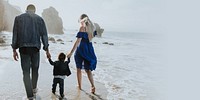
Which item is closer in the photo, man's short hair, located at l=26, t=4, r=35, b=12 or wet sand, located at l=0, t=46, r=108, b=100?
man's short hair, located at l=26, t=4, r=35, b=12

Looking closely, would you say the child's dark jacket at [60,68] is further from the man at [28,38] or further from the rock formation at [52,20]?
the rock formation at [52,20]

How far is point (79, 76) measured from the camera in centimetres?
616

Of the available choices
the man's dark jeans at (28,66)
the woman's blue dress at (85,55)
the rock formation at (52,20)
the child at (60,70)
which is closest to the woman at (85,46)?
the woman's blue dress at (85,55)

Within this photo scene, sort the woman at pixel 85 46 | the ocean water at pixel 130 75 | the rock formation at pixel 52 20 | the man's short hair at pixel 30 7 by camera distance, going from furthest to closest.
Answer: the rock formation at pixel 52 20 → the ocean water at pixel 130 75 → the woman at pixel 85 46 → the man's short hair at pixel 30 7

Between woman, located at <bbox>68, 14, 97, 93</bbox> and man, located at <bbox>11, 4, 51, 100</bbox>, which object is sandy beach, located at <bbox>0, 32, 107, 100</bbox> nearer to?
woman, located at <bbox>68, 14, 97, 93</bbox>

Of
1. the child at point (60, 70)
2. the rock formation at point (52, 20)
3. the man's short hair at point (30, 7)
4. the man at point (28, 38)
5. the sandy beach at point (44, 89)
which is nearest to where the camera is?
the man at point (28, 38)

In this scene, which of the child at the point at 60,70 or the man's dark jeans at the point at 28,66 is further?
the child at the point at 60,70

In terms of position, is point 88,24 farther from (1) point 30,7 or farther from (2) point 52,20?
(2) point 52,20

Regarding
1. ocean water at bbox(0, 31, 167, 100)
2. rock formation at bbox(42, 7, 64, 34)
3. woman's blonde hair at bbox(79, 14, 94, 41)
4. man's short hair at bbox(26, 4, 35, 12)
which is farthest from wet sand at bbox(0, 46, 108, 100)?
rock formation at bbox(42, 7, 64, 34)

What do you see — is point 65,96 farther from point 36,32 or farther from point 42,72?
point 42,72

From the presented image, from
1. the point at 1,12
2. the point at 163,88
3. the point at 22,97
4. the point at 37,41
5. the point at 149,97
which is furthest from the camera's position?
the point at 1,12

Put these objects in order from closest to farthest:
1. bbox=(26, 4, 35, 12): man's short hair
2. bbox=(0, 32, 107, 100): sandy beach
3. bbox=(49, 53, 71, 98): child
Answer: bbox=(26, 4, 35, 12): man's short hair
bbox=(49, 53, 71, 98): child
bbox=(0, 32, 107, 100): sandy beach

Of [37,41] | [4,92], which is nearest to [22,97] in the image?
[4,92]

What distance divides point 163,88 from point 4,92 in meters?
4.93
